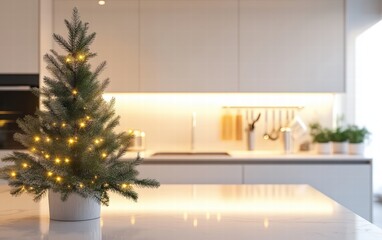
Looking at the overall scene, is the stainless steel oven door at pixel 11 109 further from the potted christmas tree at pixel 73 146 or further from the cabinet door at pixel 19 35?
the potted christmas tree at pixel 73 146

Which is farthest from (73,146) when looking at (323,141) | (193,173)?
(323,141)

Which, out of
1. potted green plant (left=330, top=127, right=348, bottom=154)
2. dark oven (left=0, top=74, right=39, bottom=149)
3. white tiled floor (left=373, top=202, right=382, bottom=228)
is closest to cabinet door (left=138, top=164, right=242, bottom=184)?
potted green plant (left=330, top=127, right=348, bottom=154)

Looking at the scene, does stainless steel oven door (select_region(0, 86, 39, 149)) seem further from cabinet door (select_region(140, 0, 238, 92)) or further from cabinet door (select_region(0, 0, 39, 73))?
cabinet door (select_region(140, 0, 238, 92))

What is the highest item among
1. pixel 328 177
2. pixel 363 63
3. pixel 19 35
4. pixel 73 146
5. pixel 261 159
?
pixel 19 35

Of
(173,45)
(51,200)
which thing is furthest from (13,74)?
(51,200)

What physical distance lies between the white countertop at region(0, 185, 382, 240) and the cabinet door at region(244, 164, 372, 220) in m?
1.53

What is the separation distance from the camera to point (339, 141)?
349 cm

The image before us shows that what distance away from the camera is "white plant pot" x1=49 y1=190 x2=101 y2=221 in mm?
1258

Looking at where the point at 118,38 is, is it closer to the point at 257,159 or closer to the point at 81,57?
the point at 257,159

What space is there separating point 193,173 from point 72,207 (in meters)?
2.06

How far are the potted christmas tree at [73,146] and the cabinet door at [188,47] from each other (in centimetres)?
228

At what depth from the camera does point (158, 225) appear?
1210 mm

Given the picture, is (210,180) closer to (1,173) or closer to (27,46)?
(27,46)

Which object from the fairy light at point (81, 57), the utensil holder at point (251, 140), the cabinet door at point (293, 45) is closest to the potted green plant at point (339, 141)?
the cabinet door at point (293, 45)
